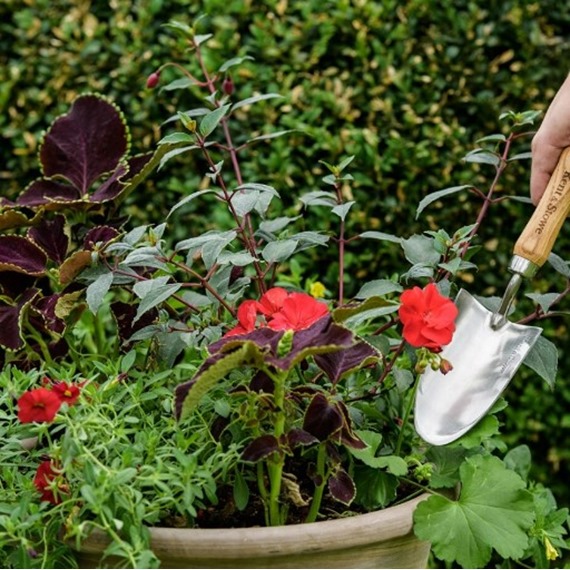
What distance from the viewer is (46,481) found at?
4.30 feet

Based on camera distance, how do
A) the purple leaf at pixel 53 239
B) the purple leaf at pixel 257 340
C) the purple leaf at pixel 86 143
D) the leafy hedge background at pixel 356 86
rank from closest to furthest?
the purple leaf at pixel 257 340
the purple leaf at pixel 53 239
the purple leaf at pixel 86 143
the leafy hedge background at pixel 356 86

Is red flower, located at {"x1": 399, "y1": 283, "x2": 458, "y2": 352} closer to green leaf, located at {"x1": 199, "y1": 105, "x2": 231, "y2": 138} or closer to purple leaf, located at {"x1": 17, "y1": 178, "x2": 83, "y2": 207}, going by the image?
green leaf, located at {"x1": 199, "y1": 105, "x2": 231, "y2": 138}

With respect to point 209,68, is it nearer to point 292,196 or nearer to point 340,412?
point 292,196

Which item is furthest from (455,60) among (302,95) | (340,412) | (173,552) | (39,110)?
(173,552)

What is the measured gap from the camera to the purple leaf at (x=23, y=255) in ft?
5.32

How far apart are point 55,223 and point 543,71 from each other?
1.62 m

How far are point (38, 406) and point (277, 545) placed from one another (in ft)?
1.09

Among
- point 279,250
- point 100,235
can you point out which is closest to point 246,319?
point 279,250

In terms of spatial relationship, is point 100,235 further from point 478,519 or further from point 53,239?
point 478,519

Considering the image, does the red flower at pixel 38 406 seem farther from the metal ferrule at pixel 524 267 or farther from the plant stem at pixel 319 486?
the metal ferrule at pixel 524 267

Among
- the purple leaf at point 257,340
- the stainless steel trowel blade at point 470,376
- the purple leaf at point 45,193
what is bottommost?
the stainless steel trowel blade at point 470,376

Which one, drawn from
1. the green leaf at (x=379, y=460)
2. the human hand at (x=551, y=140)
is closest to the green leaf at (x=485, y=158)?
the human hand at (x=551, y=140)

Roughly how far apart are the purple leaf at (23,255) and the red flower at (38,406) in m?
0.39

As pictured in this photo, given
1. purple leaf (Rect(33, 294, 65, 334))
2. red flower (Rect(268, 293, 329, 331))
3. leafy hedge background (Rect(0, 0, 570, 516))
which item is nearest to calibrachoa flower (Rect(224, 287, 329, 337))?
red flower (Rect(268, 293, 329, 331))
